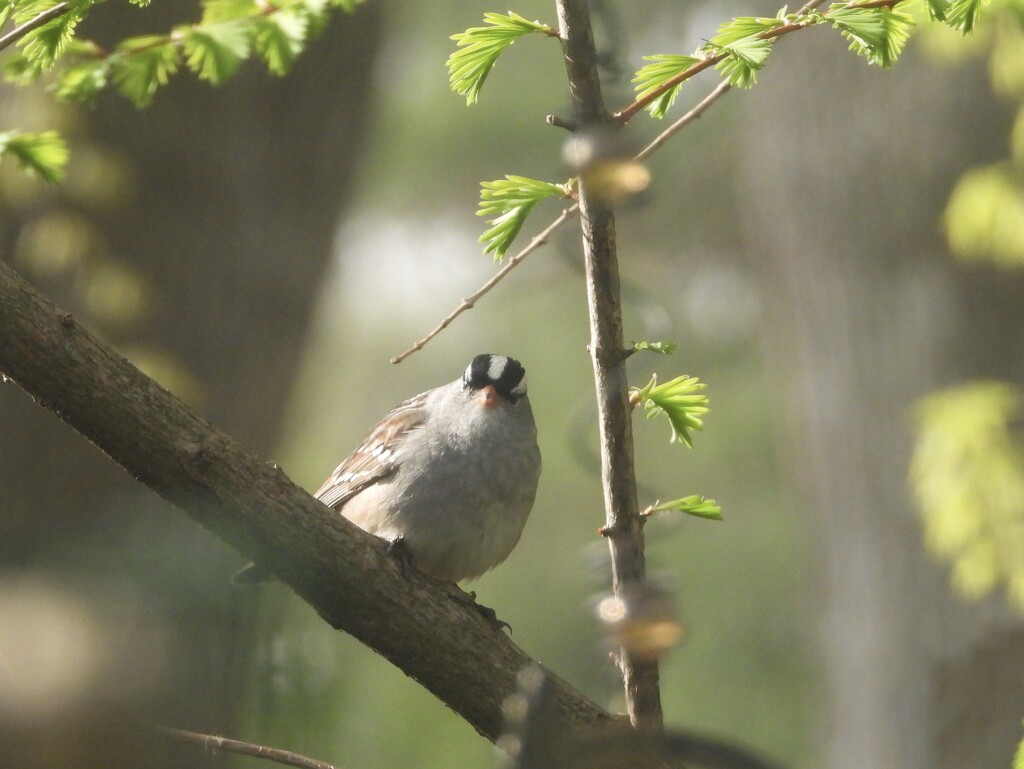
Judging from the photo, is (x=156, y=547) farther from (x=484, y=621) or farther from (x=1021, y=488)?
(x=1021, y=488)

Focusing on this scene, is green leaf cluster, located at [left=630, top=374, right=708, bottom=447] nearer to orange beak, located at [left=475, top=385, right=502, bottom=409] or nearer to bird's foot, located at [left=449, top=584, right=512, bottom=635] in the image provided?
bird's foot, located at [left=449, top=584, right=512, bottom=635]

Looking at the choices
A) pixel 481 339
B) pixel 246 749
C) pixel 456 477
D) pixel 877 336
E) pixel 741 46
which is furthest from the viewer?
pixel 481 339

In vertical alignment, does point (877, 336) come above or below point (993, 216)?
above

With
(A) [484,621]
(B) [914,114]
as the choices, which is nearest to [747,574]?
(B) [914,114]

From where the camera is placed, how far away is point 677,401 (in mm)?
1784

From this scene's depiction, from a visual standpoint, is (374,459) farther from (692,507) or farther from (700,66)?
(700,66)

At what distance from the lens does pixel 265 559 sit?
1858mm

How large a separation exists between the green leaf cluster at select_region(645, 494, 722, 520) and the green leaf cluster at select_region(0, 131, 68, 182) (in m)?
1.16

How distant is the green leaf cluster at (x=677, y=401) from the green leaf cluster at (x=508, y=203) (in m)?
0.32

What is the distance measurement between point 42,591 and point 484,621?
1.01m

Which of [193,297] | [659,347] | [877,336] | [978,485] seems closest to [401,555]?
[659,347]

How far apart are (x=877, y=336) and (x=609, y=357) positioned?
3.59m

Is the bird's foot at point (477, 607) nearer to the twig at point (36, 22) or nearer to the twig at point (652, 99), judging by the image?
the twig at point (652, 99)

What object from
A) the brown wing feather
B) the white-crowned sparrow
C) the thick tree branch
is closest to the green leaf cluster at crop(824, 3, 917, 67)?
the thick tree branch
